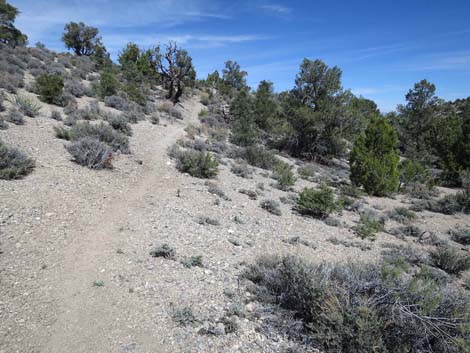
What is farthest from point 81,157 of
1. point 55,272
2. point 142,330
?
point 142,330

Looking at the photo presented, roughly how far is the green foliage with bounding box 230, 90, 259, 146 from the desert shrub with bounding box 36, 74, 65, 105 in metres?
10.6

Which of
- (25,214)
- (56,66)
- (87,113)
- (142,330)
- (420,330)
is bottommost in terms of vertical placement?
(142,330)

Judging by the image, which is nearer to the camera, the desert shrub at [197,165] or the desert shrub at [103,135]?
the desert shrub at [103,135]

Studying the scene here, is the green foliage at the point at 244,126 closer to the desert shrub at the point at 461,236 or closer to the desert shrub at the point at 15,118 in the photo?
the desert shrub at the point at 15,118

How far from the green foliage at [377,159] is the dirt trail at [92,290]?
10768mm

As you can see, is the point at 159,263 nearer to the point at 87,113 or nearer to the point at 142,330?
the point at 142,330

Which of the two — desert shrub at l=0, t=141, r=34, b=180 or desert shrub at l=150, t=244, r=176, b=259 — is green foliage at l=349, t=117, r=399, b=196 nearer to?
desert shrub at l=150, t=244, r=176, b=259

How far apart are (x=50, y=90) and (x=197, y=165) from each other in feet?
31.9

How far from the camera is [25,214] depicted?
225 inches

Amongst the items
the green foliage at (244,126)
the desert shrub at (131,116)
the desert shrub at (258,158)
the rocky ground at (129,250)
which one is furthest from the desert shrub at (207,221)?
the green foliage at (244,126)

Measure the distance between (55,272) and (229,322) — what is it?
9.68 ft

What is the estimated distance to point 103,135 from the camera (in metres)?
11.1

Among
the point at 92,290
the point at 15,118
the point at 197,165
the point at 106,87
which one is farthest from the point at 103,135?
the point at 106,87

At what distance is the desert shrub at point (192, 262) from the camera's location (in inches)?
205
